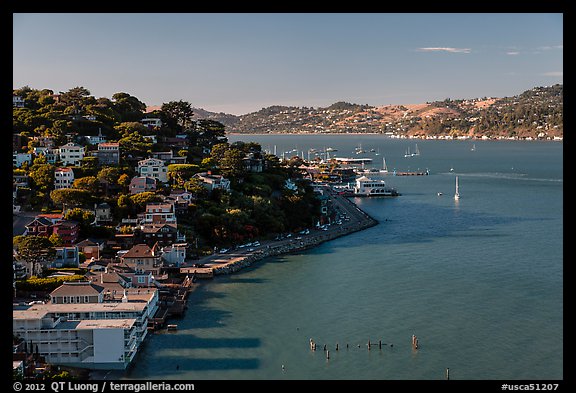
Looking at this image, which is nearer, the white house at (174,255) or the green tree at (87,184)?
the white house at (174,255)

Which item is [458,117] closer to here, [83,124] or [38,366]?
[83,124]

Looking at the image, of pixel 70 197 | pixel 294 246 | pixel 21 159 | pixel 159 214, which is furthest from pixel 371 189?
pixel 70 197

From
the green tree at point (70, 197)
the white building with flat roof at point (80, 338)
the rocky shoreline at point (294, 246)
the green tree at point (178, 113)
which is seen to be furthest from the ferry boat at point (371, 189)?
the white building with flat roof at point (80, 338)

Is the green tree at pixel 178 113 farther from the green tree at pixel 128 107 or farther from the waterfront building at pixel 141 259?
the waterfront building at pixel 141 259

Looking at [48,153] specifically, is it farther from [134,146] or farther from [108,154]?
[134,146]

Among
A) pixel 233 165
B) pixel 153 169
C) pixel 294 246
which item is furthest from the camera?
pixel 233 165

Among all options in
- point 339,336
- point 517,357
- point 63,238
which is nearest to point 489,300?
point 517,357
